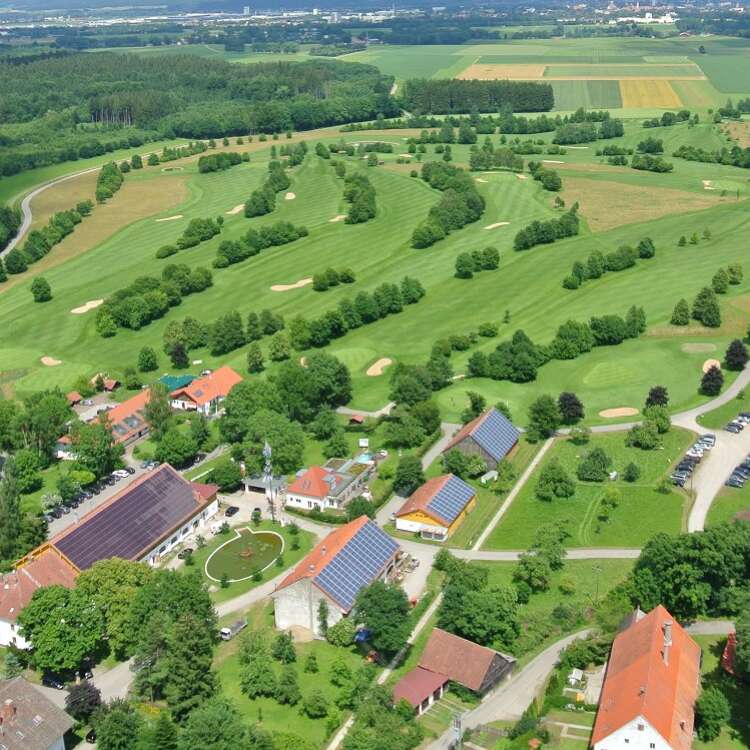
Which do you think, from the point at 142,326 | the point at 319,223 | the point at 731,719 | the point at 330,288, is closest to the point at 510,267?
the point at 330,288

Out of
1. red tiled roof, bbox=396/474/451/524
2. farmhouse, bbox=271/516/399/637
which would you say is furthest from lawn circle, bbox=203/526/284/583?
red tiled roof, bbox=396/474/451/524

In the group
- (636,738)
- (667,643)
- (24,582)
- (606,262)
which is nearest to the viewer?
(636,738)

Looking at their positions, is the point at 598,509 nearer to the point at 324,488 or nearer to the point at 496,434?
the point at 496,434

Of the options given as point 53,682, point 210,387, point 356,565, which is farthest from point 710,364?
point 53,682

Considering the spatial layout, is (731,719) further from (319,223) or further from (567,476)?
(319,223)

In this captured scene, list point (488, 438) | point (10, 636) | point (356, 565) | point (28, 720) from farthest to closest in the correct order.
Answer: point (488, 438) < point (356, 565) < point (10, 636) < point (28, 720)
